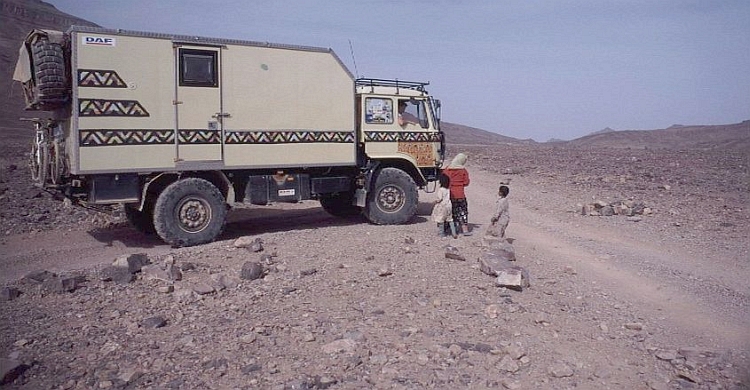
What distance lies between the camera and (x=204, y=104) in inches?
383

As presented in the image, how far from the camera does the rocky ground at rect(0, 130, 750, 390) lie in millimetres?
5273

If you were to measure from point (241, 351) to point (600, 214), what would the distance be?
1010cm

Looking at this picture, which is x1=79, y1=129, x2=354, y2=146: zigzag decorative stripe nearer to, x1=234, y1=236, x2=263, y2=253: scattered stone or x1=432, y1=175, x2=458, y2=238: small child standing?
x1=234, y1=236, x2=263, y2=253: scattered stone

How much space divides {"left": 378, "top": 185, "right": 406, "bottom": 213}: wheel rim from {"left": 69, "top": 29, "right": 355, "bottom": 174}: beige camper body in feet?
3.33

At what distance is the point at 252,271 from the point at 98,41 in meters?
4.15

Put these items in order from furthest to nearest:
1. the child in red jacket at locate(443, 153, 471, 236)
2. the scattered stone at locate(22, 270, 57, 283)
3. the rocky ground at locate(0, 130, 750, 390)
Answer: the child in red jacket at locate(443, 153, 471, 236) → the scattered stone at locate(22, 270, 57, 283) → the rocky ground at locate(0, 130, 750, 390)

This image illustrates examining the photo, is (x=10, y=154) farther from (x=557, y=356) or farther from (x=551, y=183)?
(x=557, y=356)

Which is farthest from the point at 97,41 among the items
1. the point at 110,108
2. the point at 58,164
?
the point at 58,164

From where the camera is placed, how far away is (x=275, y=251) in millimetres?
9211

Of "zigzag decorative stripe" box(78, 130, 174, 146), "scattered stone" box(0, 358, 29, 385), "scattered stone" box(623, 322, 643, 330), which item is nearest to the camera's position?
"scattered stone" box(0, 358, 29, 385)

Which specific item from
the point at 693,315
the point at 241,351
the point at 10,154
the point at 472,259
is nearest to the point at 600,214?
the point at 472,259

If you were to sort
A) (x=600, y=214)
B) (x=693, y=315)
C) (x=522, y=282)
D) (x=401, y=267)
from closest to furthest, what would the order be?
1. (x=693, y=315)
2. (x=522, y=282)
3. (x=401, y=267)
4. (x=600, y=214)

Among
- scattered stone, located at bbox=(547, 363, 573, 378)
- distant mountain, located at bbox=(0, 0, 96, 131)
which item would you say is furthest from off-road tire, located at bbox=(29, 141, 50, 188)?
distant mountain, located at bbox=(0, 0, 96, 131)

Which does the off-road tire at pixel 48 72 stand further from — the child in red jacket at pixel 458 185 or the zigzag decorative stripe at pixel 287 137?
the child in red jacket at pixel 458 185
